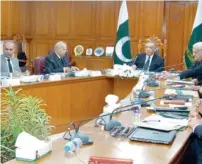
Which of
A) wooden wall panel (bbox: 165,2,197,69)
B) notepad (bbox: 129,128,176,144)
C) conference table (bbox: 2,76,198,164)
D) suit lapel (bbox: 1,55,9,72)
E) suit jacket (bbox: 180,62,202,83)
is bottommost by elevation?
conference table (bbox: 2,76,198,164)

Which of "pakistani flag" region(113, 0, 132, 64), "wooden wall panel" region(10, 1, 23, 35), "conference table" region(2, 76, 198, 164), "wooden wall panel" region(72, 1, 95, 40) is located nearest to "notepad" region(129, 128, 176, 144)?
"conference table" region(2, 76, 198, 164)

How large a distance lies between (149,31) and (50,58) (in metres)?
3.36

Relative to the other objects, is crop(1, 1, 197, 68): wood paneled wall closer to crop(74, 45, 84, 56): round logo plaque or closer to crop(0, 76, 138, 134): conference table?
crop(74, 45, 84, 56): round logo plaque

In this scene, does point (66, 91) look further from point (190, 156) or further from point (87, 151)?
point (87, 151)

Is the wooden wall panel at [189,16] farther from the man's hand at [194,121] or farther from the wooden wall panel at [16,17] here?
the man's hand at [194,121]

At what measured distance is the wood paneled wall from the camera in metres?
8.27

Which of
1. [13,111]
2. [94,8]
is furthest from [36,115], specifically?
[94,8]

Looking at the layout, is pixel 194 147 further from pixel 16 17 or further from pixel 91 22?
pixel 16 17

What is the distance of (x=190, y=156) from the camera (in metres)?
2.58

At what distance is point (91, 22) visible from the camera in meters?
8.89

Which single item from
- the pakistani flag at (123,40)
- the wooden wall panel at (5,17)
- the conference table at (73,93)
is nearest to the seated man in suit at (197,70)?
the conference table at (73,93)

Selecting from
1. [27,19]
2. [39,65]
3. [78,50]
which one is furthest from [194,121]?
[27,19]

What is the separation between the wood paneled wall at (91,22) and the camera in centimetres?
827

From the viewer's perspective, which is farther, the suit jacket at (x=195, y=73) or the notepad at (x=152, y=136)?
the suit jacket at (x=195, y=73)
